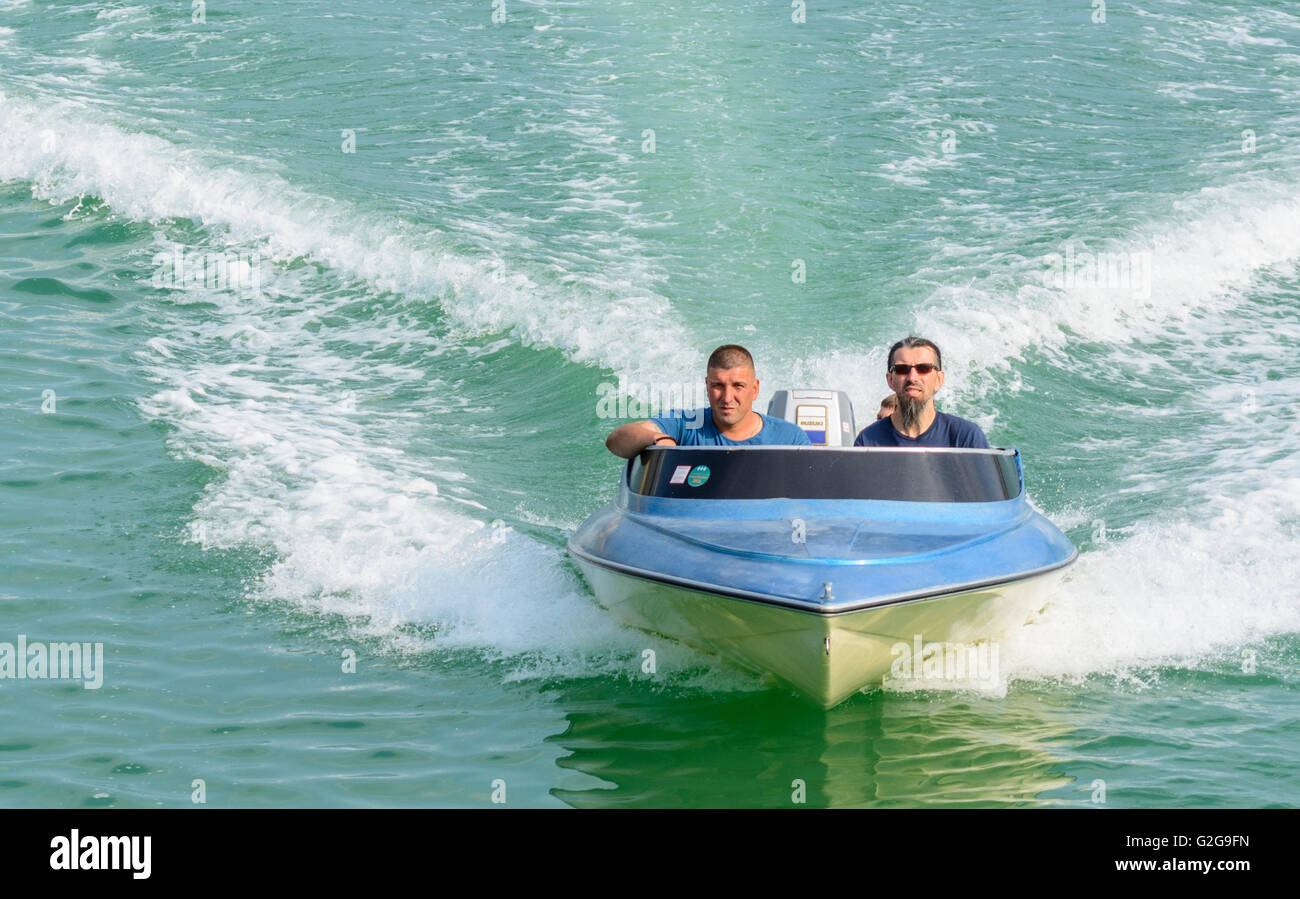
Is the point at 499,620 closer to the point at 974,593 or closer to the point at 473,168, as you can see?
the point at 974,593

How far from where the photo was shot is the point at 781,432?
705 centimetres

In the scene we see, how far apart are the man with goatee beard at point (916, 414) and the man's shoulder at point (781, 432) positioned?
0.91 ft

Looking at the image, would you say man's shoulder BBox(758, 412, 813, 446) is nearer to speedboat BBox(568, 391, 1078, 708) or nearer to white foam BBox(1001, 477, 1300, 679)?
speedboat BBox(568, 391, 1078, 708)

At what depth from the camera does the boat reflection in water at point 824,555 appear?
19.4 feet

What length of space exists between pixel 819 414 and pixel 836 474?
1.17 meters

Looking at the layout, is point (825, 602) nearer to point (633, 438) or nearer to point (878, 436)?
point (878, 436)

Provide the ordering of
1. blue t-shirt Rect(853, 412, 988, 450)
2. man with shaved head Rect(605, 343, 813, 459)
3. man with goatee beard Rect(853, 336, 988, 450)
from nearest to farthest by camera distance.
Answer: man with shaved head Rect(605, 343, 813, 459) < man with goatee beard Rect(853, 336, 988, 450) < blue t-shirt Rect(853, 412, 988, 450)

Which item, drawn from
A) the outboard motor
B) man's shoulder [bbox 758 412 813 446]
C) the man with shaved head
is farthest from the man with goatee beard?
the outboard motor

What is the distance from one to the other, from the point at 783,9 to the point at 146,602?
512 inches

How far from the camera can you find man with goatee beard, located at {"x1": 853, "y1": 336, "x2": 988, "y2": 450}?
6.95 meters

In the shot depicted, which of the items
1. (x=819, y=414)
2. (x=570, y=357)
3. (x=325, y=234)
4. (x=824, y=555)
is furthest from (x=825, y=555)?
(x=325, y=234)

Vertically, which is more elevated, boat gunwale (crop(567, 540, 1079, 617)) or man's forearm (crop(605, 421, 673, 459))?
man's forearm (crop(605, 421, 673, 459))

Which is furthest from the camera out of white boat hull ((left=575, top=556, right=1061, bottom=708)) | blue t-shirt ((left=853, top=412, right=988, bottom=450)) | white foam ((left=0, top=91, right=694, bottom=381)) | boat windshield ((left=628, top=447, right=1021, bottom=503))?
white foam ((left=0, top=91, right=694, bottom=381))
